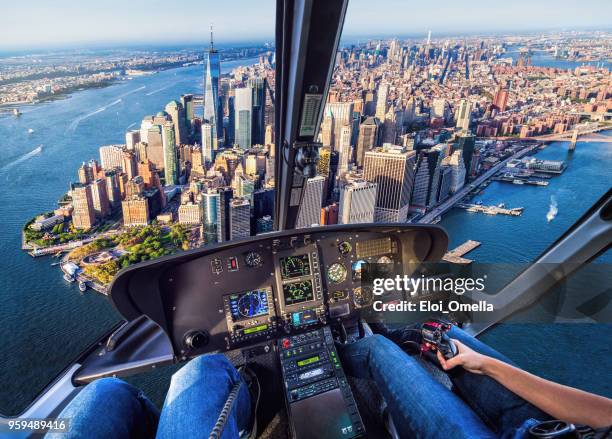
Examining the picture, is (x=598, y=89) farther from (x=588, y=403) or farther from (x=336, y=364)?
(x=336, y=364)

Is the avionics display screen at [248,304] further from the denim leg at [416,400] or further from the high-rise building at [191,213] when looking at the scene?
the high-rise building at [191,213]

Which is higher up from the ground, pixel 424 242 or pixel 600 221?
pixel 600 221

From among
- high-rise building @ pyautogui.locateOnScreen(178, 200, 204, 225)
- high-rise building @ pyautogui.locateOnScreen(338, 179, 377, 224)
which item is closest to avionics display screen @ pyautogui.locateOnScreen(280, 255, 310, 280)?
high-rise building @ pyautogui.locateOnScreen(338, 179, 377, 224)

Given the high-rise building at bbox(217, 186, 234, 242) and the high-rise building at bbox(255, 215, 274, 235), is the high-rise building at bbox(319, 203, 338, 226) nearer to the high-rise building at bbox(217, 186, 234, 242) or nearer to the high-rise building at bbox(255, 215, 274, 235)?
the high-rise building at bbox(255, 215, 274, 235)

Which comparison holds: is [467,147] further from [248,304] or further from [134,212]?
[134,212]

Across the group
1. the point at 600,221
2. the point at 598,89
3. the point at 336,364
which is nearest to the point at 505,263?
the point at 600,221

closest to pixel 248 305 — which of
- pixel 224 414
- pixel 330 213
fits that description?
pixel 224 414

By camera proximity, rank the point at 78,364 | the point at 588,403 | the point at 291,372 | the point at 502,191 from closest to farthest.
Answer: the point at 588,403
the point at 291,372
the point at 78,364
the point at 502,191
